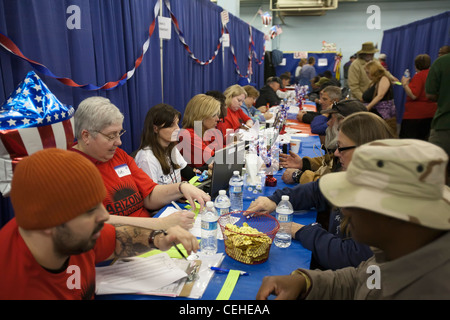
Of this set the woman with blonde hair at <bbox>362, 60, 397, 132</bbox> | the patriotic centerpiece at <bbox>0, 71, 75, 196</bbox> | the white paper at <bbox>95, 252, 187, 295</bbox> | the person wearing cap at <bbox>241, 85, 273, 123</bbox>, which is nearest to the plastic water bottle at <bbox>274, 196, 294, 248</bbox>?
the white paper at <bbox>95, 252, 187, 295</bbox>

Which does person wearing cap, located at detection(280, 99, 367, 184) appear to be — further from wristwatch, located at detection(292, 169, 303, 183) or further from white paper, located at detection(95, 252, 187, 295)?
white paper, located at detection(95, 252, 187, 295)

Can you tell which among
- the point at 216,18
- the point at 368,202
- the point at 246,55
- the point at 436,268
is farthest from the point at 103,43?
the point at 246,55

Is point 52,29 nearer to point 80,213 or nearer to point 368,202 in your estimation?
Answer: point 80,213

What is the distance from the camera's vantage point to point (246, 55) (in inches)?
323

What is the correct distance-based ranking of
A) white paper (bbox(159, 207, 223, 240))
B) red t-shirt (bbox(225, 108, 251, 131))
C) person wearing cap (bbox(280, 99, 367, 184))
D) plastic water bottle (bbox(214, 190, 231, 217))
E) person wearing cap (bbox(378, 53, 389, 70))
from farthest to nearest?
person wearing cap (bbox(378, 53, 389, 70))
red t-shirt (bbox(225, 108, 251, 131))
person wearing cap (bbox(280, 99, 367, 184))
plastic water bottle (bbox(214, 190, 231, 217))
white paper (bbox(159, 207, 223, 240))

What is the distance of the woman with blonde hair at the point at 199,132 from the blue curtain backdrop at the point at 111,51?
1.57 feet

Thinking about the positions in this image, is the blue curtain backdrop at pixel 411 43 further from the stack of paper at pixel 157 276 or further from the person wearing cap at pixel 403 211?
the stack of paper at pixel 157 276

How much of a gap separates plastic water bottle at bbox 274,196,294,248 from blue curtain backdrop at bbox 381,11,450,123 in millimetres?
6129

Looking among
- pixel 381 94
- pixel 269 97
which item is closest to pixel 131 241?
pixel 381 94

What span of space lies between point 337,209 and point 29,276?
1410 mm

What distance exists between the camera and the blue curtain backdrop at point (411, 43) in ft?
20.6

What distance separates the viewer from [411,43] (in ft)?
25.4

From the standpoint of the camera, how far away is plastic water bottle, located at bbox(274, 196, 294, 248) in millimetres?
1595
